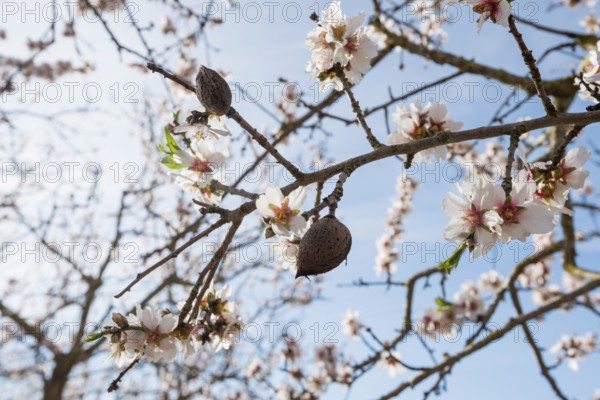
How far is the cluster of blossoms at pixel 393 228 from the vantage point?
523 cm

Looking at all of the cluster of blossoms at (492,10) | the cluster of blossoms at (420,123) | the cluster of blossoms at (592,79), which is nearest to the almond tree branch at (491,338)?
the cluster of blossoms at (420,123)

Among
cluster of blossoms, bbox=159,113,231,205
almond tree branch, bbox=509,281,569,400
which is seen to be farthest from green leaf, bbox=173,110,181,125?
almond tree branch, bbox=509,281,569,400

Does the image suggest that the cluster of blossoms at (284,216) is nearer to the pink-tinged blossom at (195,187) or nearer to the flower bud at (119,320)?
the pink-tinged blossom at (195,187)

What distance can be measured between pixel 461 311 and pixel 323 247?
4117 mm

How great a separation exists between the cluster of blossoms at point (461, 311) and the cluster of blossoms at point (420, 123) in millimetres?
2139

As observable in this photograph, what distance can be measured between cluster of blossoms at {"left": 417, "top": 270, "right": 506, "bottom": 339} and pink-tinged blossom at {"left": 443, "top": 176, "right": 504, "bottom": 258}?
8.67ft

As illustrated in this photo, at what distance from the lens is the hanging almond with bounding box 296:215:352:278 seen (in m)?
1.03

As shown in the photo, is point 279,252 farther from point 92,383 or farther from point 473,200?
point 92,383

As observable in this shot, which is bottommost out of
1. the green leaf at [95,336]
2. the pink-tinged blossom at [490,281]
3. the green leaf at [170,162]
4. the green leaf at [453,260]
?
the green leaf at [95,336]

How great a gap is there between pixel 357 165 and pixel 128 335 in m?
0.91

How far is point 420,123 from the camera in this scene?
6.24 ft

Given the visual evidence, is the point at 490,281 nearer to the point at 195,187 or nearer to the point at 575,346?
the point at 575,346

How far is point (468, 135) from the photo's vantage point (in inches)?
49.1

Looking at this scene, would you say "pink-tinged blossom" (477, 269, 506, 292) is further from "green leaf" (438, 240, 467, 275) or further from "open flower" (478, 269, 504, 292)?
"green leaf" (438, 240, 467, 275)
